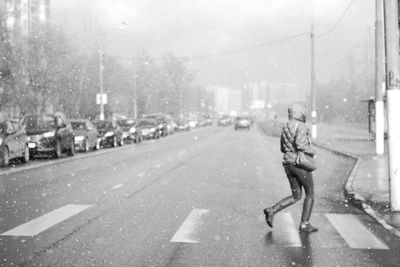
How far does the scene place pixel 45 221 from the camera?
8.68m

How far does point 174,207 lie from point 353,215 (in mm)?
2993

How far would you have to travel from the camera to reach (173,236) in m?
7.57

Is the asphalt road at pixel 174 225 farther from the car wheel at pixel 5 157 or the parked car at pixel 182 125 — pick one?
the parked car at pixel 182 125

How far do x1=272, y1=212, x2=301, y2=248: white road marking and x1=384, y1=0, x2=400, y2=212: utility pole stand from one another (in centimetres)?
179

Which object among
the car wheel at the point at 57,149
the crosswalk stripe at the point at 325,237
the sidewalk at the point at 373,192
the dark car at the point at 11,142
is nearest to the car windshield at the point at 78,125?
the car wheel at the point at 57,149

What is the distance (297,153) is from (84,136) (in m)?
20.8

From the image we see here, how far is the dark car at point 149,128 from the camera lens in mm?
44312

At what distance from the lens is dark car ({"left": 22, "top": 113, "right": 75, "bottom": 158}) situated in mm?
22531

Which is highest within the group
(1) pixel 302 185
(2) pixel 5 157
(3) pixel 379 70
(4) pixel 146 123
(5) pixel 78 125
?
(3) pixel 379 70

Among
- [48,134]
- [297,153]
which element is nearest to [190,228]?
[297,153]

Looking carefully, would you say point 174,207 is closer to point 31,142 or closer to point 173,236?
point 173,236

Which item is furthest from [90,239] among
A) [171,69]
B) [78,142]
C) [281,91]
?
[281,91]

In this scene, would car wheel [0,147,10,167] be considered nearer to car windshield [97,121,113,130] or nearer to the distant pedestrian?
the distant pedestrian

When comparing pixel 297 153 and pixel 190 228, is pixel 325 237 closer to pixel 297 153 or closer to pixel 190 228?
pixel 297 153
